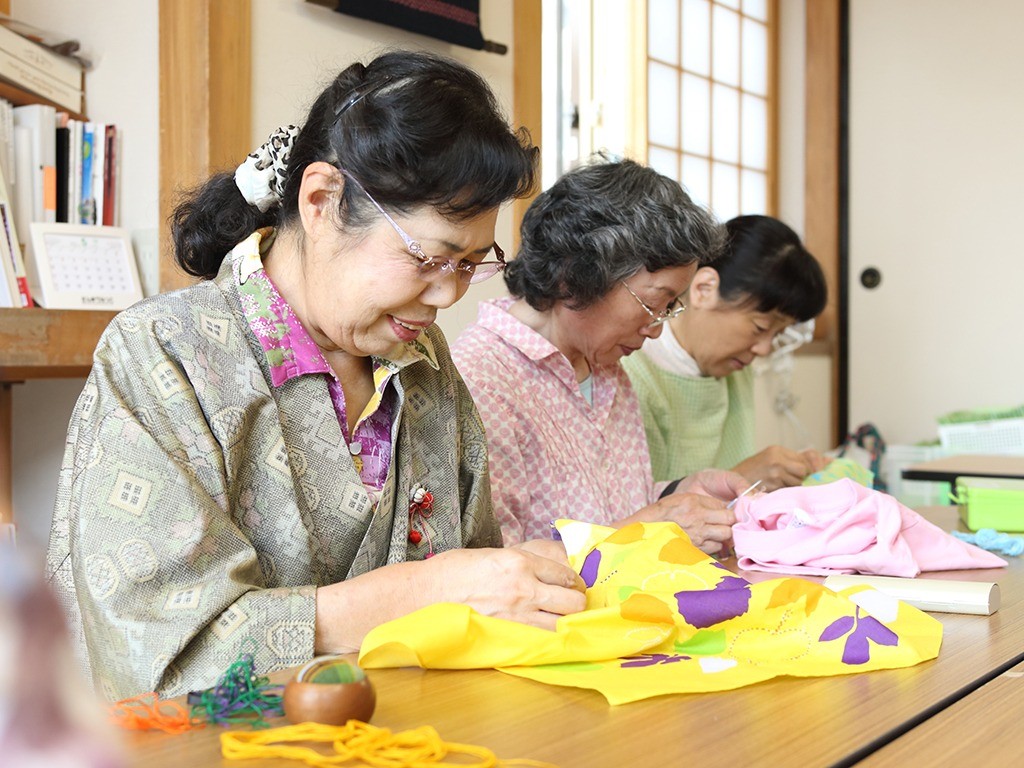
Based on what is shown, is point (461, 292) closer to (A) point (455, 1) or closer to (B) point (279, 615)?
(B) point (279, 615)

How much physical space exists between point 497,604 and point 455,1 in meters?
2.20

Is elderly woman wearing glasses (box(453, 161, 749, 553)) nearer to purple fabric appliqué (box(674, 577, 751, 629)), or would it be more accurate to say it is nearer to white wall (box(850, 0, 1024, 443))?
purple fabric appliqué (box(674, 577, 751, 629))

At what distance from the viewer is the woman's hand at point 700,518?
5.78 feet

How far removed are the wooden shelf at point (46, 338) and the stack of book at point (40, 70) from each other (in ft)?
1.71

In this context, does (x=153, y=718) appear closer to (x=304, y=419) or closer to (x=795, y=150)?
(x=304, y=419)

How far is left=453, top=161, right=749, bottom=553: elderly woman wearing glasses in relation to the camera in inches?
79.0

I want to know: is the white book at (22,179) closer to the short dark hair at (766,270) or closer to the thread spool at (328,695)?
the short dark hair at (766,270)

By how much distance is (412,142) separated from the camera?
1318 mm

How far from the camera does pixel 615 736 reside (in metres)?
0.85

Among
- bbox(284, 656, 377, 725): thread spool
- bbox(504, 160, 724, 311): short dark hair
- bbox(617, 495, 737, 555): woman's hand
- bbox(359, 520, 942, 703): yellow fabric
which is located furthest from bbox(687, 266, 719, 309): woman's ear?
bbox(284, 656, 377, 725): thread spool

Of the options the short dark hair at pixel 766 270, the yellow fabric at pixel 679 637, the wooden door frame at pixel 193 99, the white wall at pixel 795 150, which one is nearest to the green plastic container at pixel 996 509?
the short dark hair at pixel 766 270

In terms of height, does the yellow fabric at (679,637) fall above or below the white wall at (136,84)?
below

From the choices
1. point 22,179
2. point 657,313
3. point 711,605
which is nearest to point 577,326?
point 657,313

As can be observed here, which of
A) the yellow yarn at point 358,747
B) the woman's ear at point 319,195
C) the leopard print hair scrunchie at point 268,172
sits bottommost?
the yellow yarn at point 358,747
